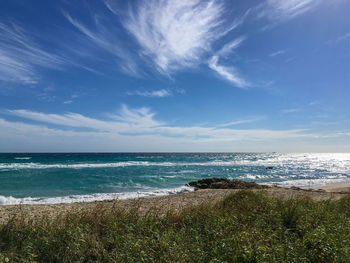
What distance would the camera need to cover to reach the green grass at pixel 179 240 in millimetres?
3410

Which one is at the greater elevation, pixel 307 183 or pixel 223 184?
pixel 223 184

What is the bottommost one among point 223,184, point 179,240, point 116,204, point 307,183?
point 307,183

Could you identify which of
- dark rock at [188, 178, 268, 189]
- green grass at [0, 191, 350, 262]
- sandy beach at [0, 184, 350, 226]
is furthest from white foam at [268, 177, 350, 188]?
green grass at [0, 191, 350, 262]

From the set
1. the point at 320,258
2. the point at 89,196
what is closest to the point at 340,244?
the point at 320,258

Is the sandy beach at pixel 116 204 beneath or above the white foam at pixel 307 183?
above

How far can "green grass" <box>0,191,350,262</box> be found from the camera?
3.41 metres

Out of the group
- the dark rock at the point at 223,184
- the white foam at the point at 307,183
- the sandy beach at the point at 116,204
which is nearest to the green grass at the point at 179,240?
the sandy beach at the point at 116,204

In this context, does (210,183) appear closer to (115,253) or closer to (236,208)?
(236,208)

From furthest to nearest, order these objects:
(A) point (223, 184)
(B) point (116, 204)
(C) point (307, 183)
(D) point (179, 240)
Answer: (C) point (307, 183) < (A) point (223, 184) < (B) point (116, 204) < (D) point (179, 240)

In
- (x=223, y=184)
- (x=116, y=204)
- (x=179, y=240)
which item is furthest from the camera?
(x=223, y=184)

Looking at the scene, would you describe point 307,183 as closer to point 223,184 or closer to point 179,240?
point 223,184

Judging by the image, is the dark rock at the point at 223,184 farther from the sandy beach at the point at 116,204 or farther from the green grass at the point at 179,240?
the green grass at the point at 179,240

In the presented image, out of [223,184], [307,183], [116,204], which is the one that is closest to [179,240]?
[116,204]

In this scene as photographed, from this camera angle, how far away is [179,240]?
13.3ft
